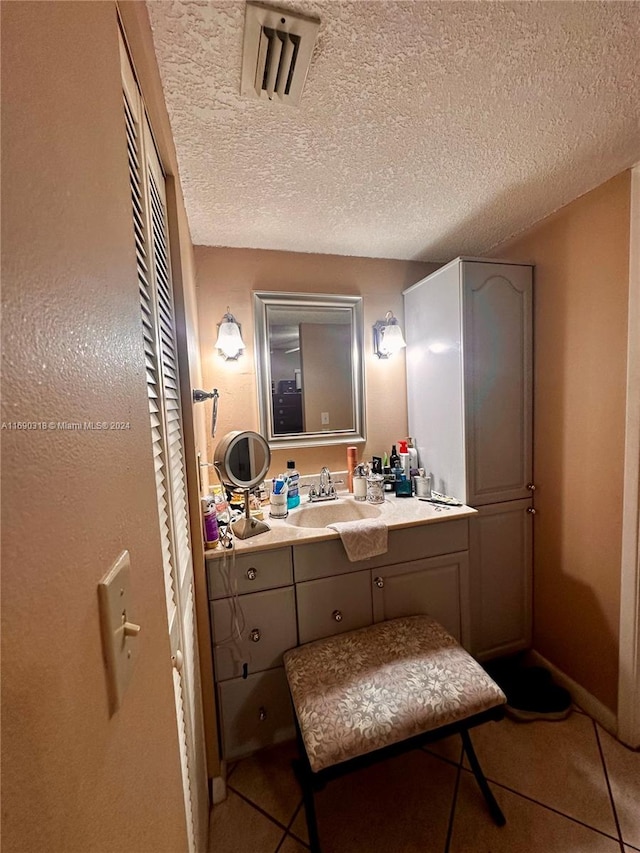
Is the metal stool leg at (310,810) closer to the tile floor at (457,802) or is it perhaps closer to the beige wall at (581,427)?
the tile floor at (457,802)

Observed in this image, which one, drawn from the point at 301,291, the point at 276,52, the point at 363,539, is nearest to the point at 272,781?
the point at 363,539

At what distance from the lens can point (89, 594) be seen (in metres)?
0.29

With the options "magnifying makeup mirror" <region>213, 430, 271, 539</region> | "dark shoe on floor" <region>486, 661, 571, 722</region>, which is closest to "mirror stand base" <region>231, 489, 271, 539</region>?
"magnifying makeup mirror" <region>213, 430, 271, 539</region>

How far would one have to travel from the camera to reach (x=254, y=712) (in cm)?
123

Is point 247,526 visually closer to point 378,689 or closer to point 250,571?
point 250,571

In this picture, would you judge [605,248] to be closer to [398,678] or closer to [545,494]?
[545,494]

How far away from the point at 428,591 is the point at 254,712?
31.1 inches

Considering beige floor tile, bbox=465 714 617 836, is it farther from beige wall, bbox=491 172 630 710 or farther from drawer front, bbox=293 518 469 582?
drawer front, bbox=293 518 469 582

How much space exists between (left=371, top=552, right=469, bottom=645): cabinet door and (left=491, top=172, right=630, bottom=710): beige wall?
462mm

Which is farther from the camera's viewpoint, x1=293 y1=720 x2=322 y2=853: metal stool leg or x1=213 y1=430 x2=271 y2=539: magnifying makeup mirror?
x1=213 y1=430 x2=271 y2=539: magnifying makeup mirror

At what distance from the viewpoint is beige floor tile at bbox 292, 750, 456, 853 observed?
1021 millimetres

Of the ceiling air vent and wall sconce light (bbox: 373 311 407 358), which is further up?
the ceiling air vent

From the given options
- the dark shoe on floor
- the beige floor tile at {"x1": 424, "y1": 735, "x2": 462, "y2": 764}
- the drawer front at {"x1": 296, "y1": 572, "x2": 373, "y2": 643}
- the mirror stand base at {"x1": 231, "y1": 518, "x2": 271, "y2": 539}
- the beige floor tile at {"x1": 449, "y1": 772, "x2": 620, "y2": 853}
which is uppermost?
the mirror stand base at {"x1": 231, "y1": 518, "x2": 271, "y2": 539}

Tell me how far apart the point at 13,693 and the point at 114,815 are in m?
0.23
